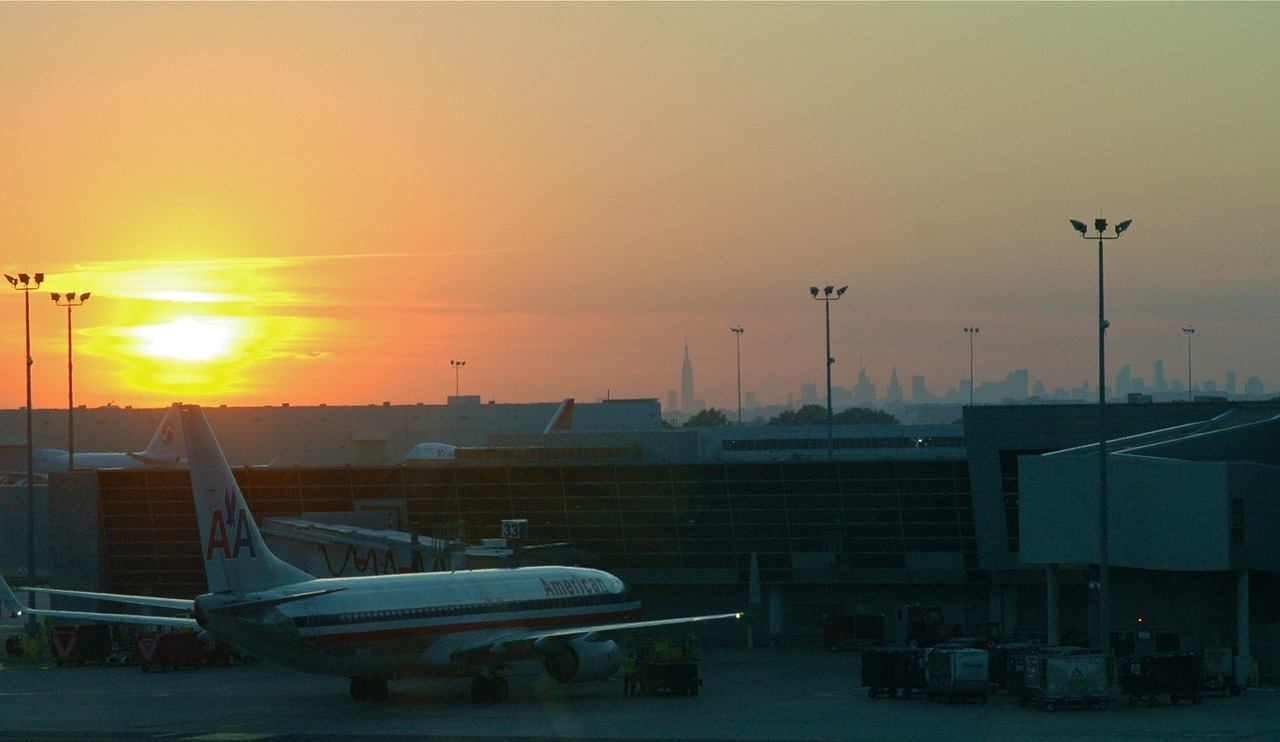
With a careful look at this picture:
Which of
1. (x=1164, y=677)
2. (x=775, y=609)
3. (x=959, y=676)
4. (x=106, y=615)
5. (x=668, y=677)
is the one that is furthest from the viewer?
(x=775, y=609)

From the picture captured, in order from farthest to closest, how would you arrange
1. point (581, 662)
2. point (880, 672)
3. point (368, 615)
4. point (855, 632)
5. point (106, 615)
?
point (855, 632), point (581, 662), point (880, 672), point (106, 615), point (368, 615)

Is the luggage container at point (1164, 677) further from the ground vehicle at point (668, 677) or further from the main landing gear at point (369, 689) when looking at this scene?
the main landing gear at point (369, 689)

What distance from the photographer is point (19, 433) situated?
620 feet

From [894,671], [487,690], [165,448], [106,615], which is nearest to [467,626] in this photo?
[487,690]

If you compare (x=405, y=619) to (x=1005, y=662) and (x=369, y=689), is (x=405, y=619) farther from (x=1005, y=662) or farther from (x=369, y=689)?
(x=1005, y=662)

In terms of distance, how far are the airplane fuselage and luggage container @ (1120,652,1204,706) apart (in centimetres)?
2045

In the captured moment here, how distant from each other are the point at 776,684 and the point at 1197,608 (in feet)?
63.3

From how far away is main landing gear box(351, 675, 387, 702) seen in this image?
5303cm

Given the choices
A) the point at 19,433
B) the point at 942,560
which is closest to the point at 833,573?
the point at 942,560

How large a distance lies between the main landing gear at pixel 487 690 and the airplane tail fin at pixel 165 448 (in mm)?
116687

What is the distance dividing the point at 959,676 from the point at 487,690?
53.0ft

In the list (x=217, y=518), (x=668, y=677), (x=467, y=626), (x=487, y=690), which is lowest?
(x=487, y=690)

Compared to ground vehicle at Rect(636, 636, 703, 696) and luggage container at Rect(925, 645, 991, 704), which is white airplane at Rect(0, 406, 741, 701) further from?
luggage container at Rect(925, 645, 991, 704)

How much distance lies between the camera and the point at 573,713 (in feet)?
160
